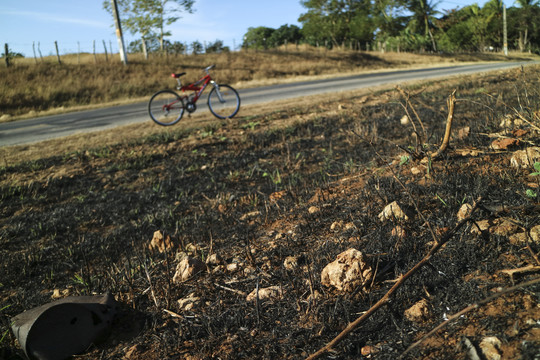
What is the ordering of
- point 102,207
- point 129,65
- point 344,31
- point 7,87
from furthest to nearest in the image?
point 344,31 < point 129,65 < point 7,87 < point 102,207

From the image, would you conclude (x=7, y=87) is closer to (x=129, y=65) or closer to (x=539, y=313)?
(x=129, y=65)

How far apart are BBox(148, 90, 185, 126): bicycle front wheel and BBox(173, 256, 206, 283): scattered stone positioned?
6.78m

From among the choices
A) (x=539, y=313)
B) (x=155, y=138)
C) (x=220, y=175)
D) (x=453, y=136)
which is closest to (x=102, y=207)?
(x=220, y=175)

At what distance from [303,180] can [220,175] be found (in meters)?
1.58

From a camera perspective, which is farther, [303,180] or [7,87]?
[7,87]

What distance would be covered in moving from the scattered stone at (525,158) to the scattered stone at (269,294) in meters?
2.09

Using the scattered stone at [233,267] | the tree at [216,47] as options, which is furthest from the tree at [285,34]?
the scattered stone at [233,267]

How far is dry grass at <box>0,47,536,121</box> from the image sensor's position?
1711 centimetres

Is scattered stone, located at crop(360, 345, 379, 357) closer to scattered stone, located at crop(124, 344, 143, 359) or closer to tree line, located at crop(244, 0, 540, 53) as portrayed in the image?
scattered stone, located at crop(124, 344, 143, 359)

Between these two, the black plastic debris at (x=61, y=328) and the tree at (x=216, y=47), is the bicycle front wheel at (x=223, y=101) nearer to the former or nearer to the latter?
the black plastic debris at (x=61, y=328)

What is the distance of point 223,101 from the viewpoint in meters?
9.34

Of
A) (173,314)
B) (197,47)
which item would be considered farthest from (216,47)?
(173,314)

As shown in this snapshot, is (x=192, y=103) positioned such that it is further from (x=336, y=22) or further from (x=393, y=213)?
(x=336, y=22)

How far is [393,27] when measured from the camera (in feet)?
160
